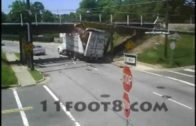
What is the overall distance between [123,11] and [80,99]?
3589 cm

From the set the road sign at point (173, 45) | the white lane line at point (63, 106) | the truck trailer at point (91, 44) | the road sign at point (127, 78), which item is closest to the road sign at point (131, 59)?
the road sign at point (127, 78)

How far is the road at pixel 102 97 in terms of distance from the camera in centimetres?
1705

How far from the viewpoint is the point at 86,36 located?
45.6m

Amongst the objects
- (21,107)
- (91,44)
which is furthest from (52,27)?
(21,107)

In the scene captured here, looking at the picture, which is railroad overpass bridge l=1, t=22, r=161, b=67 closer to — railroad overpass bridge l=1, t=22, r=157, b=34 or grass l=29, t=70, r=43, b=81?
railroad overpass bridge l=1, t=22, r=157, b=34

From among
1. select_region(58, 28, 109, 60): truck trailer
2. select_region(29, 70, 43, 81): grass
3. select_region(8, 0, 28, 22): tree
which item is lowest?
select_region(29, 70, 43, 81): grass

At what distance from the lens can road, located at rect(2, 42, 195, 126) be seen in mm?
17047

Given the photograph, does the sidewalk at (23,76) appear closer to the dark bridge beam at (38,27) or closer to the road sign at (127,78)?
the dark bridge beam at (38,27)

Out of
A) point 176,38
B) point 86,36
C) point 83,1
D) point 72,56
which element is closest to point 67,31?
point 72,56

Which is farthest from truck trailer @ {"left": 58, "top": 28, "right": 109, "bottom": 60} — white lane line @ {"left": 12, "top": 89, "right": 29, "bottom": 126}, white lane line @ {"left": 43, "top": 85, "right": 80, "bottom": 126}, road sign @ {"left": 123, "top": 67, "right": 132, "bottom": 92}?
road sign @ {"left": 123, "top": 67, "right": 132, "bottom": 92}

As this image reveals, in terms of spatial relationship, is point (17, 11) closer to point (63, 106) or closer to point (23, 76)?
point (23, 76)

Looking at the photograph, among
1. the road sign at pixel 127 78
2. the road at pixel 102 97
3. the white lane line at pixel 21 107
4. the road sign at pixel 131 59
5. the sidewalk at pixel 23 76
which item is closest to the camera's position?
the road sign at pixel 131 59

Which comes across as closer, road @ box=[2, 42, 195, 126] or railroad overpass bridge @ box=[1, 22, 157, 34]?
road @ box=[2, 42, 195, 126]

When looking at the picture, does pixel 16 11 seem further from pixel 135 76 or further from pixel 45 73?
pixel 135 76
